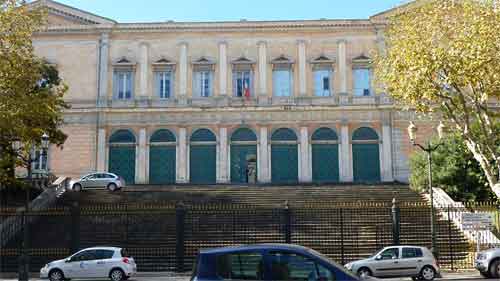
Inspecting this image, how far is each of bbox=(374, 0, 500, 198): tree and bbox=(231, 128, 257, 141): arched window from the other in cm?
Result: 1760

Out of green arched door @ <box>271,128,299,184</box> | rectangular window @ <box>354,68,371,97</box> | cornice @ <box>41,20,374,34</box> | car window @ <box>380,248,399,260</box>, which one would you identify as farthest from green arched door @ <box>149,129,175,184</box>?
car window @ <box>380,248,399,260</box>

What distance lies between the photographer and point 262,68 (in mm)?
39156

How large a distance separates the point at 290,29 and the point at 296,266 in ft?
108

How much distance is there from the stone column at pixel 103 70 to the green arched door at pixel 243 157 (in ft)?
28.4

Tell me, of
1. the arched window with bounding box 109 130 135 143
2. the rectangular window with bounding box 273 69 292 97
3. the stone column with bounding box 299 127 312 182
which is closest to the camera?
the stone column with bounding box 299 127 312 182

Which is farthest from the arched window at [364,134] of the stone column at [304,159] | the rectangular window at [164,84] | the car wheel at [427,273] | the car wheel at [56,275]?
the car wheel at [56,275]

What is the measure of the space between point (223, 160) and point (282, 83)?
6255mm

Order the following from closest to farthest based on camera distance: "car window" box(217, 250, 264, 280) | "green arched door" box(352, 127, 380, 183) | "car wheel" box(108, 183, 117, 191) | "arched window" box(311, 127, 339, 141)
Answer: "car window" box(217, 250, 264, 280)
"car wheel" box(108, 183, 117, 191)
"green arched door" box(352, 127, 380, 183)
"arched window" box(311, 127, 339, 141)

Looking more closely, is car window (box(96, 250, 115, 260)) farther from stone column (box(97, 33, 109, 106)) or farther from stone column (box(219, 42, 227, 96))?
stone column (box(97, 33, 109, 106))

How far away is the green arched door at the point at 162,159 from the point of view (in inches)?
1495

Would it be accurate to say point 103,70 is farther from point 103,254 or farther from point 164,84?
point 103,254

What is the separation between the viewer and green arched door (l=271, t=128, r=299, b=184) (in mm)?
37844

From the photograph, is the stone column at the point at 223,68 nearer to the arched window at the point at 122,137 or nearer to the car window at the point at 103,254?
the arched window at the point at 122,137

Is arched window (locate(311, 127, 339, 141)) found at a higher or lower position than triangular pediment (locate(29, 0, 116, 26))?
lower
